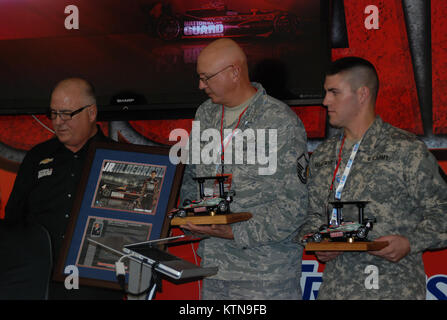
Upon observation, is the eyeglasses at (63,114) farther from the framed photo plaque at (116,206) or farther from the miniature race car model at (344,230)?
the miniature race car model at (344,230)

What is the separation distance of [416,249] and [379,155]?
0.48 m

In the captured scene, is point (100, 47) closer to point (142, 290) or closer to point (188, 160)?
point (188, 160)

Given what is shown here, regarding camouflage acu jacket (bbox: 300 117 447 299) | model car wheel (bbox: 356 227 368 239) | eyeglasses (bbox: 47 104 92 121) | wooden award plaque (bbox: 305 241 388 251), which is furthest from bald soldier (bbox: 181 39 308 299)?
eyeglasses (bbox: 47 104 92 121)

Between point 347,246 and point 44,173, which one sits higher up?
point 44,173

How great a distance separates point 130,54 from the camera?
13.9 ft

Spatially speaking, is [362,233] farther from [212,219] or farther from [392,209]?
[212,219]

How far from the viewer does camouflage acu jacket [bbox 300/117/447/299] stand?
109 inches

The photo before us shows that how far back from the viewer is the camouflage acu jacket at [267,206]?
2934mm

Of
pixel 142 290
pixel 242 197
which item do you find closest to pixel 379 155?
pixel 242 197

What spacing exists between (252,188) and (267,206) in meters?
0.13

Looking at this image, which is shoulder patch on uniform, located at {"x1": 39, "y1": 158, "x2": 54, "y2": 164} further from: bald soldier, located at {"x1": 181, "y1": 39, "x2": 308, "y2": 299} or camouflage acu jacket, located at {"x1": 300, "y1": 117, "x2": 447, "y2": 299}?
camouflage acu jacket, located at {"x1": 300, "y1": 117, "x2": 447, "y2": 299}

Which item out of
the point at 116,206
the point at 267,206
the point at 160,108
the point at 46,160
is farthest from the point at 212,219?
the point at 160,108

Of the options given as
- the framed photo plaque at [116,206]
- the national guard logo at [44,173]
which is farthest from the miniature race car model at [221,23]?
the national guard logo at [44,173]

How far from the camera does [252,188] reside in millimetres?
3051
